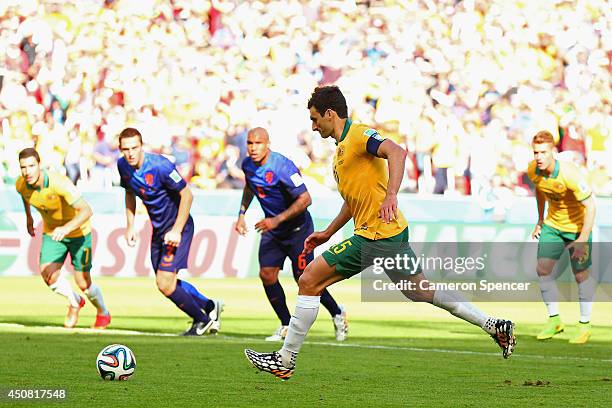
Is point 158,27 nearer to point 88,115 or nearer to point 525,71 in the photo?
point 88,115

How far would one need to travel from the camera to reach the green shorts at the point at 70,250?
49.9 ft

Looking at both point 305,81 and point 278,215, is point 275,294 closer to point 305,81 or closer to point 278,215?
point 278,215

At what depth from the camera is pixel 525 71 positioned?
2591 centimetres

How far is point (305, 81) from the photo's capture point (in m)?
25.4

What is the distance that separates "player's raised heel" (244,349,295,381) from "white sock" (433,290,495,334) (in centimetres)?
129

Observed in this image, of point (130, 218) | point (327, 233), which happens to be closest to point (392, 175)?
point (327, 233)

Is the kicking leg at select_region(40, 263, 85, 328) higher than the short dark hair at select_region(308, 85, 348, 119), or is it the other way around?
the short dark hair at select_region(308, 85, 348, 119)

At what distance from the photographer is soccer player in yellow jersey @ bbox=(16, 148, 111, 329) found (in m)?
14.5

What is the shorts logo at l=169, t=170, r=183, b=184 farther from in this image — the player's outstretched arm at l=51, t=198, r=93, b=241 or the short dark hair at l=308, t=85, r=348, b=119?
the short dark hair at l=308, t=85, r=348, b=119

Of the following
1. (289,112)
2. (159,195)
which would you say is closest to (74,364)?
(159,195)

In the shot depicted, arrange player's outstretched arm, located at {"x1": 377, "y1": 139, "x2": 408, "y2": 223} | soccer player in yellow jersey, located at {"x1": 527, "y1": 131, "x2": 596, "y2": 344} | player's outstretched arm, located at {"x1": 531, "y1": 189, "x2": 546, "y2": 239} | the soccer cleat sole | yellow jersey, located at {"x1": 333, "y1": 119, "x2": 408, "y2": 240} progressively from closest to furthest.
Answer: player's outstretched arm, located at {"x1": 377, "y1": 139, "x2": 408, "y2": 223} → yellow jersey, located at {"x1": 333, "y1": 119, "x2": 408, "y2": 240} → soccer player in yellow jersey, located at {"x1": 527, "y1": 131, "x2": 596, "y2": 344} → the soccer cleat sole → player's outstretched arm, located at {"x1": 531, "y1": 189, "x2": 546, "y2": 239}

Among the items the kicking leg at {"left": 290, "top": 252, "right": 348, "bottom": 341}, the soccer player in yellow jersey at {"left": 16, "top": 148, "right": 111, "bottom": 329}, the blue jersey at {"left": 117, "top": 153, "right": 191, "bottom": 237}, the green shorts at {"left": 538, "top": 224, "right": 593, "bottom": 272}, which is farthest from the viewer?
the soccer player in yellow jersey at {"left": 16, "top": 148, "right": 111, "bottom": 329}

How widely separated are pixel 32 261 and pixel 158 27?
683 cm

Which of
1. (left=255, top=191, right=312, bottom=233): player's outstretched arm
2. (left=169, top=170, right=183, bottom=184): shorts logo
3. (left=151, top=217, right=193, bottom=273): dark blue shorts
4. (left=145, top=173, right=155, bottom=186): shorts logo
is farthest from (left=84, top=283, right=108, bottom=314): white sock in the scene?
(left=255, top=191, right=312, bottom=233): player's outstretched arm
